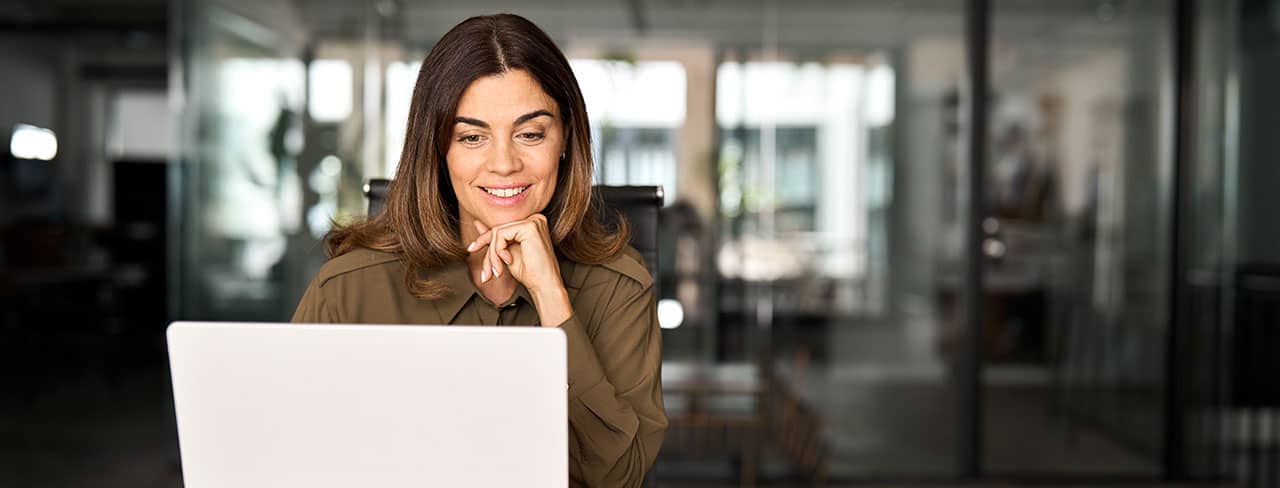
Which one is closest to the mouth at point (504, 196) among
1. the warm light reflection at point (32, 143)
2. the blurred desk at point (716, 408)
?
the blurred desk at point (716, 408)

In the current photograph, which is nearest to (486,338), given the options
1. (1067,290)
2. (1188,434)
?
(1067,290)

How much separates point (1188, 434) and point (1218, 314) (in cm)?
51

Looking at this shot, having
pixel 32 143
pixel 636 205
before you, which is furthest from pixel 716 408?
pixel 32 143

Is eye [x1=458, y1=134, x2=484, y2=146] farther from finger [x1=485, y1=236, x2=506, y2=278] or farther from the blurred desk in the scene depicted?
the blurred desk

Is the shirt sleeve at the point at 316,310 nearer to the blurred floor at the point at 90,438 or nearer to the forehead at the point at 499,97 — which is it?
the forehead at the point at 499,97

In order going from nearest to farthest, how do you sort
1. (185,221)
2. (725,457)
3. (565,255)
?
(565,255), (725,457), (185,221)

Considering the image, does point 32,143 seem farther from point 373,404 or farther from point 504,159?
point 373,404

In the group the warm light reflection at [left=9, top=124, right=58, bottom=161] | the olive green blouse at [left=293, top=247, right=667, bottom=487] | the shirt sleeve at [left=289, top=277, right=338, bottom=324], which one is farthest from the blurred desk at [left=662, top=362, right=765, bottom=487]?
Answer: the warm light reflection at [left=9, top=124, right=58, bottom=161]

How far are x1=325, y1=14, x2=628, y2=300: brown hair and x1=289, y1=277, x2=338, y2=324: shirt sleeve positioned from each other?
0.08 meters

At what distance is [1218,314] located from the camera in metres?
4.58

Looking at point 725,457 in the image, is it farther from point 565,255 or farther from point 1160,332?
point 565,255

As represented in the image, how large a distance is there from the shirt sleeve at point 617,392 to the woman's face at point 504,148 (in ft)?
0.56

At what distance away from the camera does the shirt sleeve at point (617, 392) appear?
1269mm

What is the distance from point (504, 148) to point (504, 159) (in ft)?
0.04
